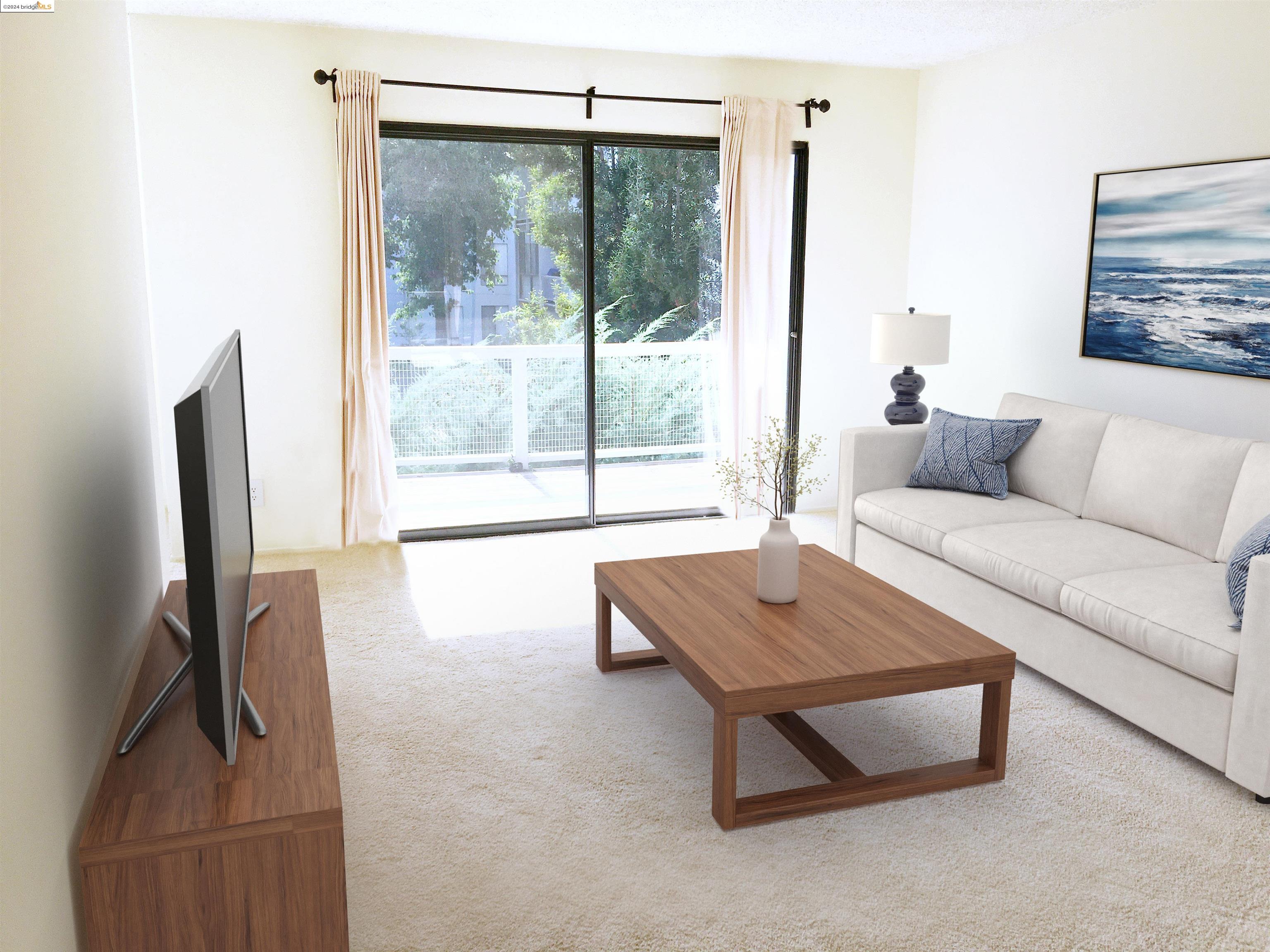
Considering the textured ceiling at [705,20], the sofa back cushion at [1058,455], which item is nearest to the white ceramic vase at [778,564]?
the sofa back cushion at [1058,455]

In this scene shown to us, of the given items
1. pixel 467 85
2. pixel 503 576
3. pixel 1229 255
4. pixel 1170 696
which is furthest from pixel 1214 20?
pixel 503 576

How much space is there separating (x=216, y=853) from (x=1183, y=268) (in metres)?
4.21

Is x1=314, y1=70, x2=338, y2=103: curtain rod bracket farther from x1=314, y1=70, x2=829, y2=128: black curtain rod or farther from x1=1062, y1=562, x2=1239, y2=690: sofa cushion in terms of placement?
x1=1062, y1=562, x2=1239, y2=690: sofa cushion

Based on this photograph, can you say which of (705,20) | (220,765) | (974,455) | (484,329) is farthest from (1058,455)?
(220,765)

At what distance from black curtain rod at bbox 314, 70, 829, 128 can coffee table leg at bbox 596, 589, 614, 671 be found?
9.33 ft

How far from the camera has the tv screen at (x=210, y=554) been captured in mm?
1685

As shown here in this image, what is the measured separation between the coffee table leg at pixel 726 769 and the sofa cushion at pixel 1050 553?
1.40 metres

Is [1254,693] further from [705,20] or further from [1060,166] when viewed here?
[705,20]

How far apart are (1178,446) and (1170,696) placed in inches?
46.0

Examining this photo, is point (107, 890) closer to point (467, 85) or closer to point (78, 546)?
point (78, 546)

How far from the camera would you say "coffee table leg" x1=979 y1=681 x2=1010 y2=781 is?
2.78 metres

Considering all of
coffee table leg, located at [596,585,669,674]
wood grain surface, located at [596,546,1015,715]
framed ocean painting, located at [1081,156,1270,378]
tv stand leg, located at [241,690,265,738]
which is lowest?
coffee table leg, located at [596,585,669,674]

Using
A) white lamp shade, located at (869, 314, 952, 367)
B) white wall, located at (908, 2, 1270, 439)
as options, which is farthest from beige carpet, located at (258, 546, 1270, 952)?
white lamp shade, located at (869, 314, 952, 367)

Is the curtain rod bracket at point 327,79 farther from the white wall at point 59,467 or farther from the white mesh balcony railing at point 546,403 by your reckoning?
the white wall at point 59,467
